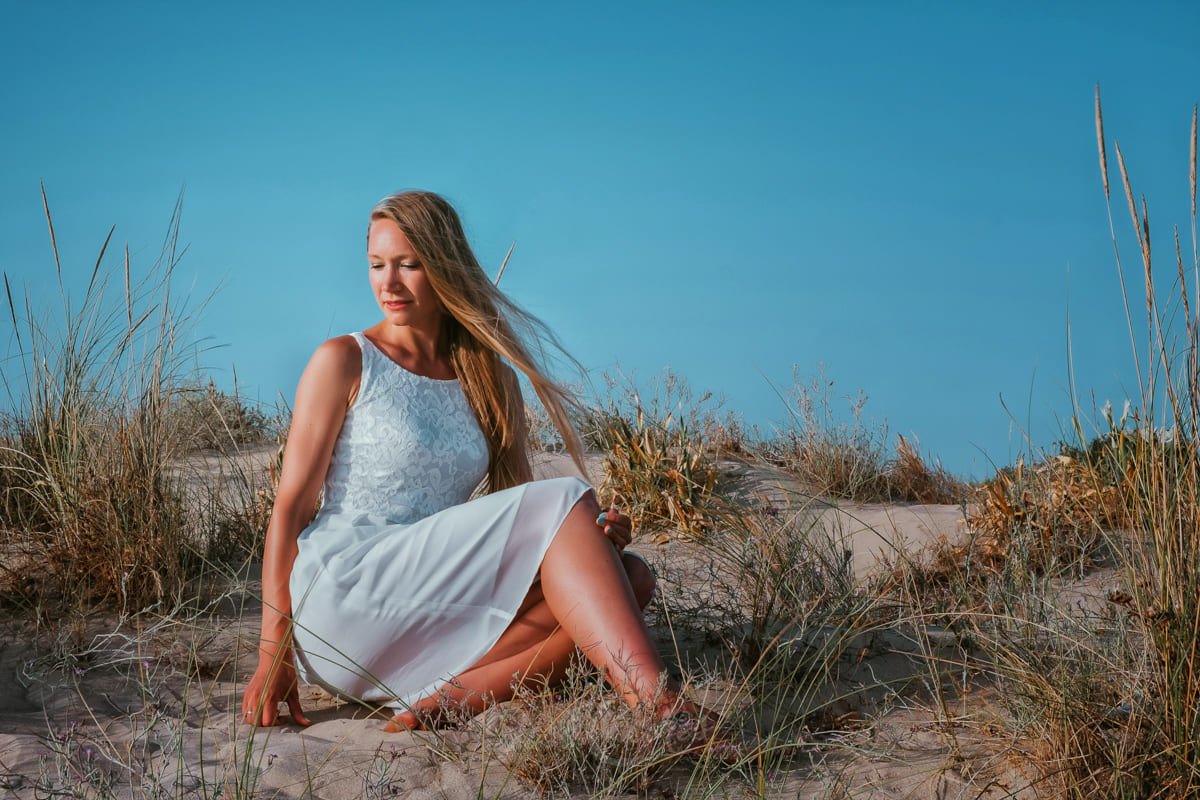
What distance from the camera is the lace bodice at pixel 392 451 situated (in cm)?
365

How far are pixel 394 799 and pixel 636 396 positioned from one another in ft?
16.2

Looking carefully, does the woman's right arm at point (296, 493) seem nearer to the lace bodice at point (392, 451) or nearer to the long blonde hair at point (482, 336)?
the lace bodice at point (392, 451)

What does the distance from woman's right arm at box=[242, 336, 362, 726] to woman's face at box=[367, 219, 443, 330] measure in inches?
8.6

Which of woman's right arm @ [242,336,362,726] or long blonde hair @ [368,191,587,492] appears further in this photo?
long blonde hair @ [368,191,587,492]

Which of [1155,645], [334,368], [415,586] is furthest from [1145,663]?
[334,368]

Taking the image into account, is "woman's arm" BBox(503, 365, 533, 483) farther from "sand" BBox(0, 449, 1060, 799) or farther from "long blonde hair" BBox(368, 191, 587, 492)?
"sand" BBox(0, 449, 1060, 799)

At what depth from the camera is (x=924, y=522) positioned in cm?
677

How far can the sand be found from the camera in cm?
262

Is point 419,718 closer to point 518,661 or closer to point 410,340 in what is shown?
point 518,661

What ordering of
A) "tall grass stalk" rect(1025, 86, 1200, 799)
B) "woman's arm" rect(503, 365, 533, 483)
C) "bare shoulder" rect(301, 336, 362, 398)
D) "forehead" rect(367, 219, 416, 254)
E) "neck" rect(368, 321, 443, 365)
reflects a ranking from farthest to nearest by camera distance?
1. "woman's arm" rect(503, 365, 533, 483)
2. "neck" rect(368, 321, 443, 365)
3. "forehead" rect(367, 219, 416, 254)
4. "bare shoulder" rect(301, 336, 362, 398)
5. "tall grass stalk" rect(1025, 86, 1200, 799)

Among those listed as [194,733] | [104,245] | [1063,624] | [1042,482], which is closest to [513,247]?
[104,245]

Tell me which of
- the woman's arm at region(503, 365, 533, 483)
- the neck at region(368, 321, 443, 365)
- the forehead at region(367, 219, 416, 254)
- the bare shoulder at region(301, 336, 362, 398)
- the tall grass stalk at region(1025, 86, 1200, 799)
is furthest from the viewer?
the woman's arm at region(503, 365, 533, 483)

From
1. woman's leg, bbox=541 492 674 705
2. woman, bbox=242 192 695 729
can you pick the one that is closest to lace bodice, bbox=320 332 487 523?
woman, bbox=242 192 695 729

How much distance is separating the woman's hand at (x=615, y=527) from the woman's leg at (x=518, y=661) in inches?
2.8
